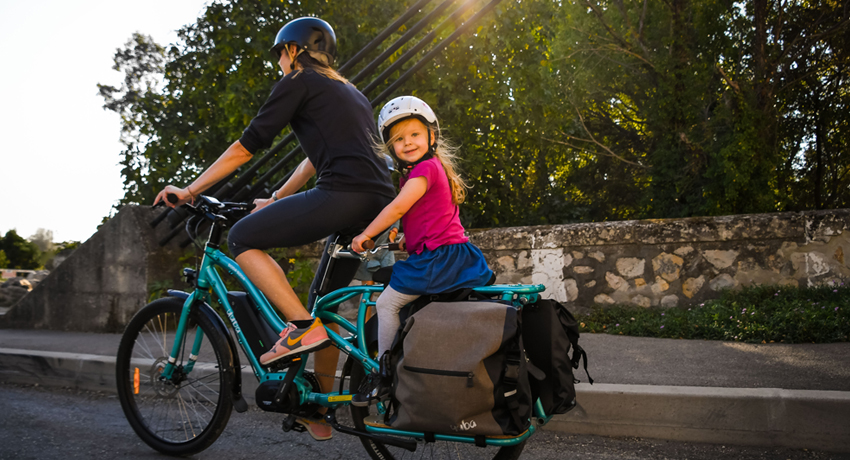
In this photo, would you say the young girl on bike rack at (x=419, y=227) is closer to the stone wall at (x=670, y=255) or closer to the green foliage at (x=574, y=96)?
the stone wall at (x=670, y=255)

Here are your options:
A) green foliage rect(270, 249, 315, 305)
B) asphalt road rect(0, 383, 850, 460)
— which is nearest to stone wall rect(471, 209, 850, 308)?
green foliage rect(270, 249, 315, 305)

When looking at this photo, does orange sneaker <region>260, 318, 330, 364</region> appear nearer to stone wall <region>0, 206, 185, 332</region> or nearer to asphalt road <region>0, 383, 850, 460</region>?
asphalt road <region>0, 383, 850, 460</region>

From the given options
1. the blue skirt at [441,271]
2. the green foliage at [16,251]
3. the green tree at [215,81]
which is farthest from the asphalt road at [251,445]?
the green foliage at [16,251]

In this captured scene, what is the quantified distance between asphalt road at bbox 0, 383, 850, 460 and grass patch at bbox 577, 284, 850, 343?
2088mm

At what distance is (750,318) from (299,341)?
13.3 feet

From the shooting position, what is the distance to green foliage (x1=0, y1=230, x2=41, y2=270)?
896 inches

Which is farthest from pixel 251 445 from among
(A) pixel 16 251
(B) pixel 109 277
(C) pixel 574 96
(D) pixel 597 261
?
(A) pixel 16 251

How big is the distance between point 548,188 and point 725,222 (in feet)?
16.0

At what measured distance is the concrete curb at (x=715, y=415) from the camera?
299 centimetres

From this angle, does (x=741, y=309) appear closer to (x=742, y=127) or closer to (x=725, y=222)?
(x=725, y=222)

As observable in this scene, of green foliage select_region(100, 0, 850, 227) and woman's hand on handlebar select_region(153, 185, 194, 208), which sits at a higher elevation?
green foliage select_region(100, 0, 850, 227)

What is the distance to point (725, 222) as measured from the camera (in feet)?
19.1

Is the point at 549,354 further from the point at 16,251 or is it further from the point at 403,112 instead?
the point at 16,251

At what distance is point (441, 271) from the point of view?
2.46m
